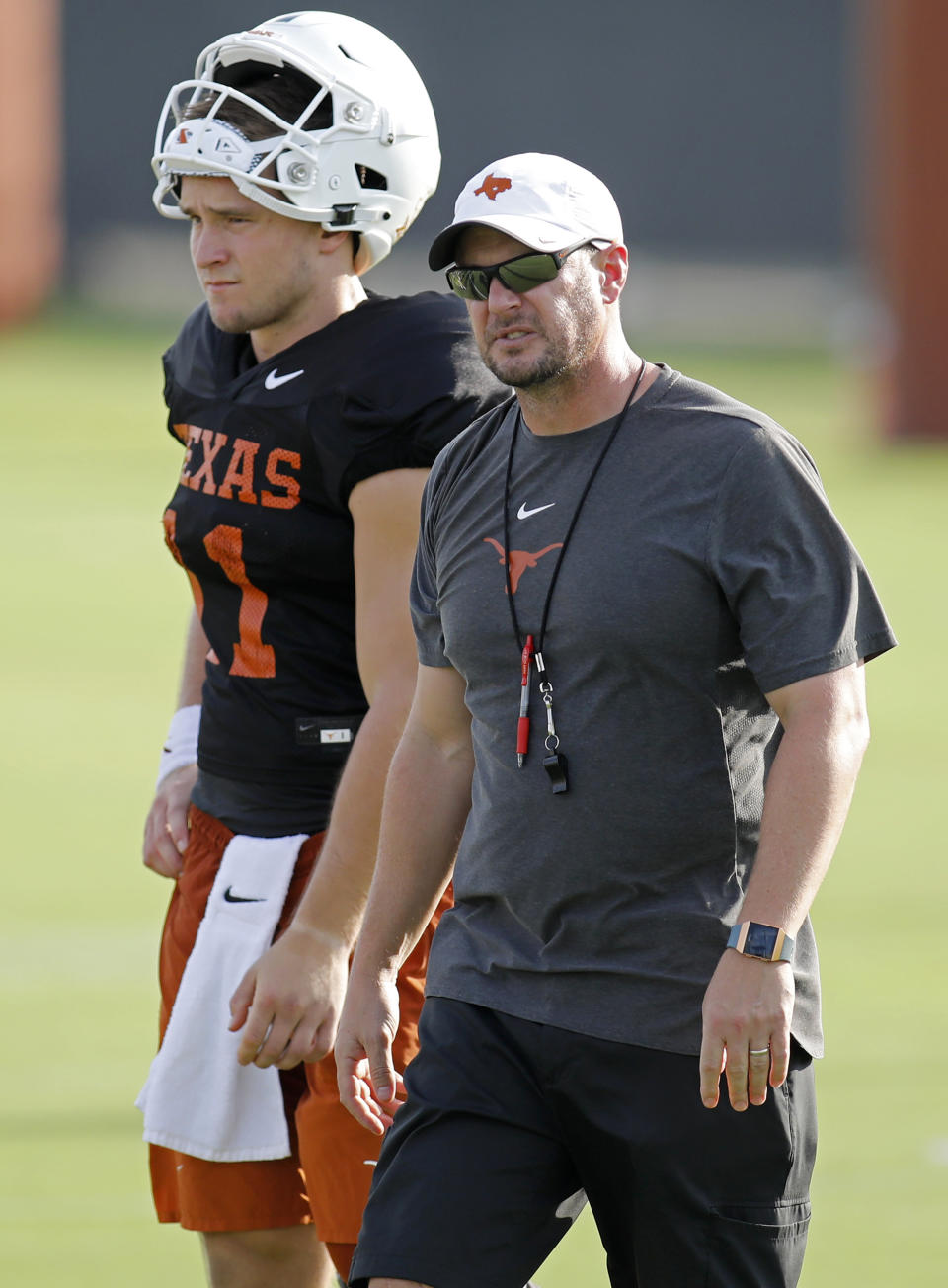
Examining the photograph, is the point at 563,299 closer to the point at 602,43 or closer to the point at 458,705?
the point at 458,705

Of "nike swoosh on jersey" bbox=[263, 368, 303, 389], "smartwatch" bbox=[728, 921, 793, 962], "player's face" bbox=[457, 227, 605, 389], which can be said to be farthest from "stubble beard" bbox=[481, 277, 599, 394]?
"smartwatch" bbox=[728, 921, 793, 962]

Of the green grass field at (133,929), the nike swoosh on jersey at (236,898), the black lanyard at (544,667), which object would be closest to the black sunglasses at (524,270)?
the black lanyard at (544,667)

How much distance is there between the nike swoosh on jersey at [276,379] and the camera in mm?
3828

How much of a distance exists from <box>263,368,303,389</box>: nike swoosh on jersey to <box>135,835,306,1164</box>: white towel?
2.59ft

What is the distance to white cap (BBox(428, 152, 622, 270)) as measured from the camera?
3215 mm

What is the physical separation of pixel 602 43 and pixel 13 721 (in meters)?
32.8

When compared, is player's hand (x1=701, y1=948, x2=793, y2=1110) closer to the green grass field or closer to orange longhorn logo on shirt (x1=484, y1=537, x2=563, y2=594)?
orange longhorn logo on shirt (x1=484, y1=537, x2=563, y2=594)

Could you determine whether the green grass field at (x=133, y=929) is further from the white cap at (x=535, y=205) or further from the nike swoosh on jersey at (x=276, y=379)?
the white cap at (x=535, y=205)

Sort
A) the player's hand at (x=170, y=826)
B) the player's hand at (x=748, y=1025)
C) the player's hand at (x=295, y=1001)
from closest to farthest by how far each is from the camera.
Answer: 1. the player's hand at (x=748, y=1025)
2. the player's hand at (x=295, y=1001)
3. the player's hand at (x=170, y=826)

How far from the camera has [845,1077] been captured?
6.28 m

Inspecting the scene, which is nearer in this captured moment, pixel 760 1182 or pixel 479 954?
pixel 760 1182

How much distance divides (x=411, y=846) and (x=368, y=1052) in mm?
325

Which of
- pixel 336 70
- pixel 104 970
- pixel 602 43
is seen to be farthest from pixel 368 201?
pixel 602 43

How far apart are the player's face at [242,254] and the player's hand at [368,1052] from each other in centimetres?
117
